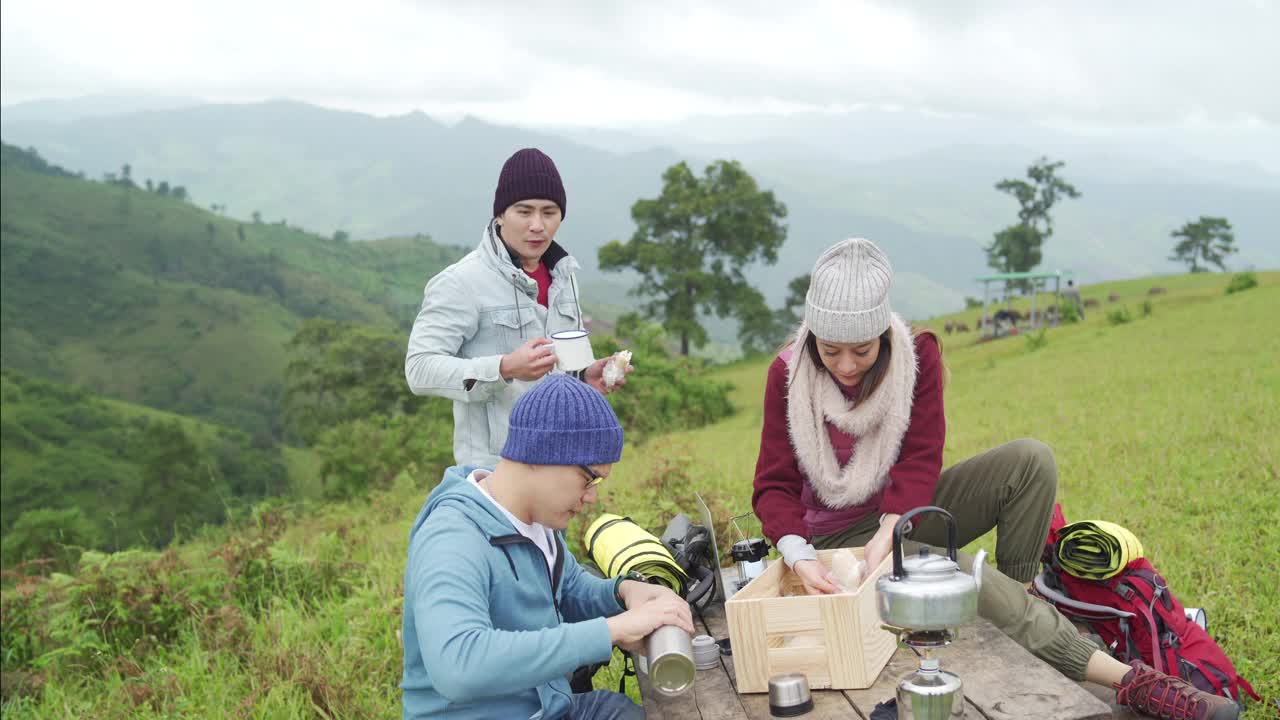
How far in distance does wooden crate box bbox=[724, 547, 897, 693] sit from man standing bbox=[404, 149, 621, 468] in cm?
132

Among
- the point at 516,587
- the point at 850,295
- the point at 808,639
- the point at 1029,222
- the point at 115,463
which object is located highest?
the point at 850,295

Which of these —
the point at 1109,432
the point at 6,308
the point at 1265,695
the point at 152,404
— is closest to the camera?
the point at 1265,695

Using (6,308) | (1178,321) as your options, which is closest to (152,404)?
(6,308)

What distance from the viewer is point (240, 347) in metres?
108

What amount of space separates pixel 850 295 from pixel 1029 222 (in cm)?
7301

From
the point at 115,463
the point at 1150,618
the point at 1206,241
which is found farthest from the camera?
the point at 1206,241

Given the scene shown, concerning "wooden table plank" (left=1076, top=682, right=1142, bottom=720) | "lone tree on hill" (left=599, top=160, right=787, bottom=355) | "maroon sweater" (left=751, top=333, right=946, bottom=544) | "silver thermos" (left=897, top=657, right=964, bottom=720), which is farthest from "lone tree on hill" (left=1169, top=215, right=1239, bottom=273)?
"silver thermos" (left=897, top=657, right=964, bottom=720)

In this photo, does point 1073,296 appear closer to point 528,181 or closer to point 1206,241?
point 528,181

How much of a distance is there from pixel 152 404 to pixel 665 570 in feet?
348

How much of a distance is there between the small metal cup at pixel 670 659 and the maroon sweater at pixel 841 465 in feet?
3.99

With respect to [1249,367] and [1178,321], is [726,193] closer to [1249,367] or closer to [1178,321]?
[1178,321]

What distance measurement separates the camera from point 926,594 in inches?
80.7

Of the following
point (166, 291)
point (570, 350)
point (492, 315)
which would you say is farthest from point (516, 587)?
point (166, 291)

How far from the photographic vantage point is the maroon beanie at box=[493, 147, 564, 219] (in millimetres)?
3791
